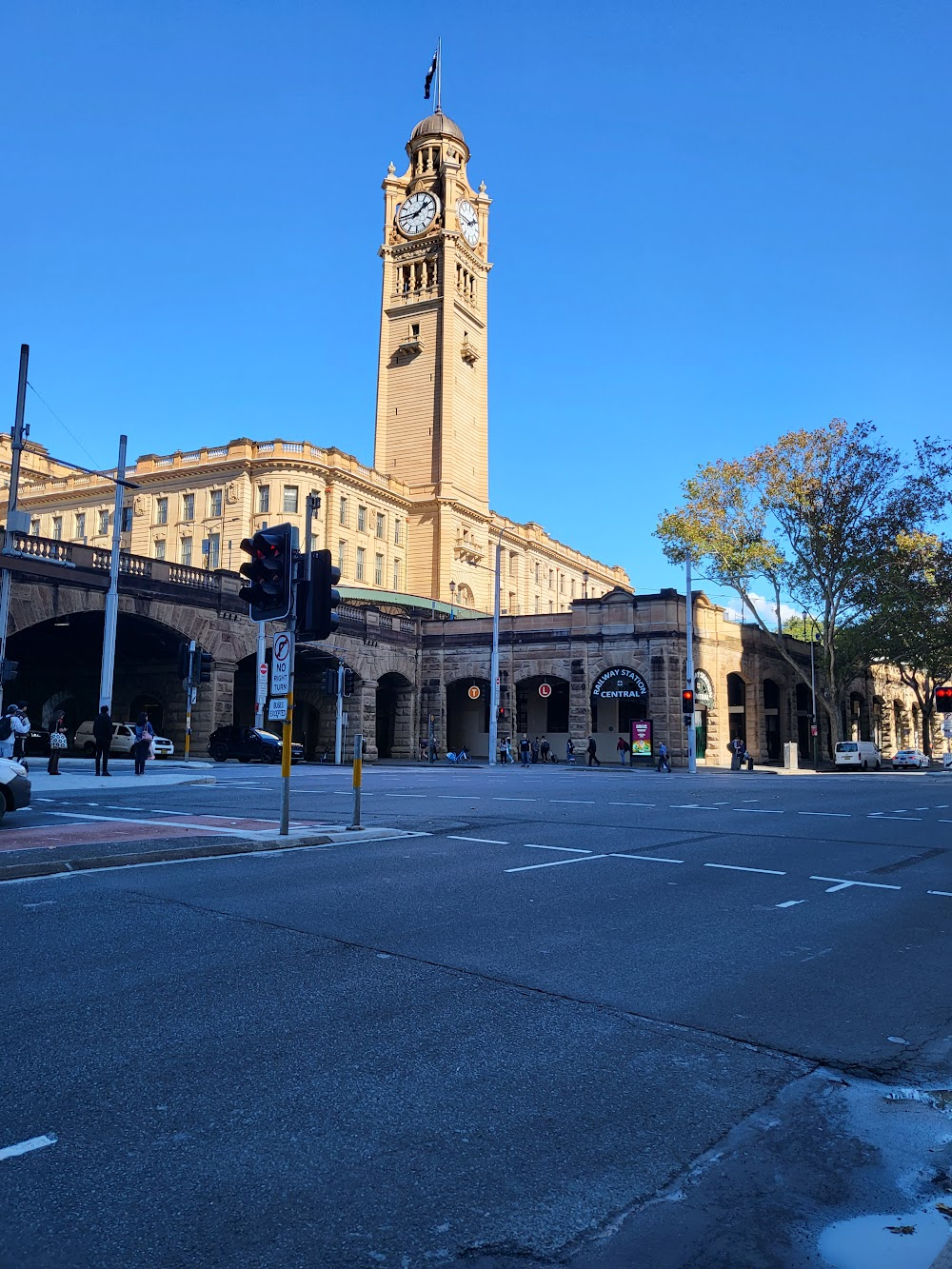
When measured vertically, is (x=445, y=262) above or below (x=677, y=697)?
above

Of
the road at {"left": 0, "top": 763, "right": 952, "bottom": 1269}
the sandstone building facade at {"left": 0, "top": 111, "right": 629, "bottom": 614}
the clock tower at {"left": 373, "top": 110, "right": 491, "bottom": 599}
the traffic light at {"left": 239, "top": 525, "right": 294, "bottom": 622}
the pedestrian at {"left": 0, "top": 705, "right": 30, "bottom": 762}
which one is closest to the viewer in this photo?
the road at {"left": 0, "top": 763, "right": 952, "bottom": 1269}

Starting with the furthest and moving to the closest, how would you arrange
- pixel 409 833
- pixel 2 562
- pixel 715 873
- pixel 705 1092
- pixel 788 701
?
pixel 788 701
pixel 2 562
pixel 409 833
pixel 715 873
pixel 705 1092

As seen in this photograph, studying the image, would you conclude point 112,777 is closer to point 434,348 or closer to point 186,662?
point 186,662

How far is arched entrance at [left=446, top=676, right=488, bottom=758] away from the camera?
56.7m

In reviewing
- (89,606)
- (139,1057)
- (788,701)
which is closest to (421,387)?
(788,701)

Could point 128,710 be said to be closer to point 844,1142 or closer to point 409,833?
point 409,833

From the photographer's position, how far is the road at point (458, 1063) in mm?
2941

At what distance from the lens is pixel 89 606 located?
115 ft

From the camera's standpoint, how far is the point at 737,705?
55781 mm

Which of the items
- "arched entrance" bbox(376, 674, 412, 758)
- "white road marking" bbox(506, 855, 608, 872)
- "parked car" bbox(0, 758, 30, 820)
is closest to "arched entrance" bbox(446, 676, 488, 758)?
"arched entrance" bbox(376, 674, 412, 758)

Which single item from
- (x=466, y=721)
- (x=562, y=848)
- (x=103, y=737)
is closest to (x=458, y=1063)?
(x=562, y=848)

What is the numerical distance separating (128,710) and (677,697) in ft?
88.6

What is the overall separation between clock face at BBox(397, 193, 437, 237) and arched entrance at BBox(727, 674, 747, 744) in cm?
4449

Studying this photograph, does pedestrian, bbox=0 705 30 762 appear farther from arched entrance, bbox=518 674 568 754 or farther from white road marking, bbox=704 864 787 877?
arched entrance, bbox=518 674 568 754
